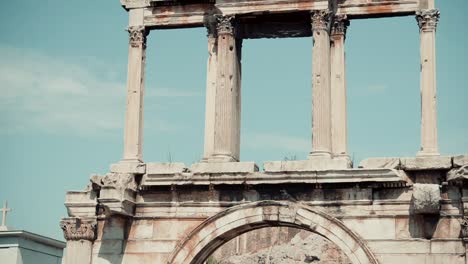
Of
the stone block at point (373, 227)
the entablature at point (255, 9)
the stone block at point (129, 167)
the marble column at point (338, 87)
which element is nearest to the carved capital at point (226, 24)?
the entablature at point (255, 9)

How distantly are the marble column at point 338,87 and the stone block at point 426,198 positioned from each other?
171cm

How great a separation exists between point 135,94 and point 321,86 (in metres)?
3.67

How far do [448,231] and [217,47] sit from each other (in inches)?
221

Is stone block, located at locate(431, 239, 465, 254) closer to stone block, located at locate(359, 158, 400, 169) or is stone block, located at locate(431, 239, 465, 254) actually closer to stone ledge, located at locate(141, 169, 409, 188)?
stone ledge, located at locate(141, 169, 409, 188)

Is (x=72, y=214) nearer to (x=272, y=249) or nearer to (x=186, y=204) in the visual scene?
(x=186, y=204)

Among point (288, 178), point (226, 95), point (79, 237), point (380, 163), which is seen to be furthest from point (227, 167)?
point (79, 237)

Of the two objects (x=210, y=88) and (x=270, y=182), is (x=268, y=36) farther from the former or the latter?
(x=270, y=182)

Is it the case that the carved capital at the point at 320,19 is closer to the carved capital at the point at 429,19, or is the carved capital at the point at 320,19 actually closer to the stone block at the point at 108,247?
the carved capital at the point at 429,19

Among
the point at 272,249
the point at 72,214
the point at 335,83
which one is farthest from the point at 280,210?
the point at 272,249

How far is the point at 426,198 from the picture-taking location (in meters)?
15.9

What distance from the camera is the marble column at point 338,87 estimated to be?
1728cm

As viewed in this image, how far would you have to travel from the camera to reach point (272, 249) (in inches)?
1485

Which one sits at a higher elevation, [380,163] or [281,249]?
[281,249]

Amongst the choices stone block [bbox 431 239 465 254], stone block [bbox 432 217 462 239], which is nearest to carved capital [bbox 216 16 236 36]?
stone block [bbox 432 217 462 239]
